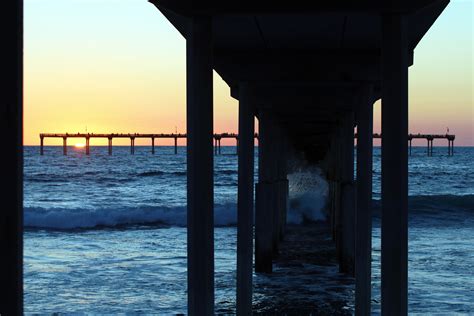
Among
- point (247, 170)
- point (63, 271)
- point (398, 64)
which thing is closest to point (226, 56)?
point (247, 170)

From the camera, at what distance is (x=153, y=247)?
922 inches

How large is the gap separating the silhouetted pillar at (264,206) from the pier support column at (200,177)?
9.13m

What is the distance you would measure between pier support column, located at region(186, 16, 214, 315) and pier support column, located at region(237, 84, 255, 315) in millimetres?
3872

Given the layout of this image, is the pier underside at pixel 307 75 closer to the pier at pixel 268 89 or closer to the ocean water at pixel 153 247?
the pier at pixel 268 89

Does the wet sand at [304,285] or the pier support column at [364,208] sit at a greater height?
the pier support column at [364,208]

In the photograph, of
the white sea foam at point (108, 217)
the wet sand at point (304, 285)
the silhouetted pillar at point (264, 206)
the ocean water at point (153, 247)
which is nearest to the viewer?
the wet sand at point (304, 285)

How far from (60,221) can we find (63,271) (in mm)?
17837

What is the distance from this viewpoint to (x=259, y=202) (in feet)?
47.8

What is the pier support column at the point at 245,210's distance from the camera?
364 inches

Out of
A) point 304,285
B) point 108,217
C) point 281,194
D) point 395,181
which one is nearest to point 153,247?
point 281,194
